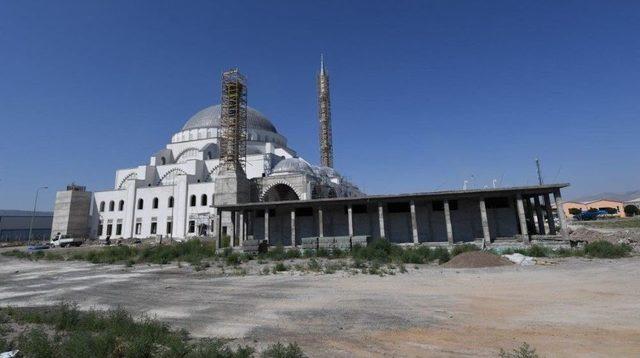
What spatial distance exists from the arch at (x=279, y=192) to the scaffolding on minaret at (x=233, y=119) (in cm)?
472

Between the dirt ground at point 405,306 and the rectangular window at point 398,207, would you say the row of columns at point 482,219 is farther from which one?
the dirt ground at point 405,306

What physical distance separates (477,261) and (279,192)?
119 feet

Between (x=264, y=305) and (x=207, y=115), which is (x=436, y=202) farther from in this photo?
(x=207, y=115)

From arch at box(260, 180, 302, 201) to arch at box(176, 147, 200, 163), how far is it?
19085mm

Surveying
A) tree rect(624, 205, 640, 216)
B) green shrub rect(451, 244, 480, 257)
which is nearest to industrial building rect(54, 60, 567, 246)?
green shrub rect(451, 244, 480, 257)

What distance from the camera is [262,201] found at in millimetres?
45438

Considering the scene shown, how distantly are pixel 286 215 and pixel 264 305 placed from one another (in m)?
21.0

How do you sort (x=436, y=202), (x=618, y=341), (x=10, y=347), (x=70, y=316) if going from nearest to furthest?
(x=618, y=341) → (x=10, y=347) → (x=70, y=316) → (x=436, y=202)

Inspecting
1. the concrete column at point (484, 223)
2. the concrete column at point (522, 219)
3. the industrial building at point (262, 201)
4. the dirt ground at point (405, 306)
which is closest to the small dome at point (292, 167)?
the industrial building at point (262, 201)

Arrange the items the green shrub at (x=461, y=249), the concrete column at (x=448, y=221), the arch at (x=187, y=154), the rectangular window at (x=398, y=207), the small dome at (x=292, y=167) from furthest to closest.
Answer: the arch at (x=187, y=154) → the small dome at (x=292, y=167) → the rectangular window at (x=398, y=207) → the concrete column at (x=448, y=221) → the green shrub at (x=461, y=249)

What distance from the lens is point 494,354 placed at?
5242 millimetres

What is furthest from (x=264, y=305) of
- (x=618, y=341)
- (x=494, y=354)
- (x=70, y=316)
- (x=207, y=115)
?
(x=207, y=115)

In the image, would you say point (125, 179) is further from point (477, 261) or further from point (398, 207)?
point (477, 261)

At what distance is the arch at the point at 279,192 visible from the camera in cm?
4594
